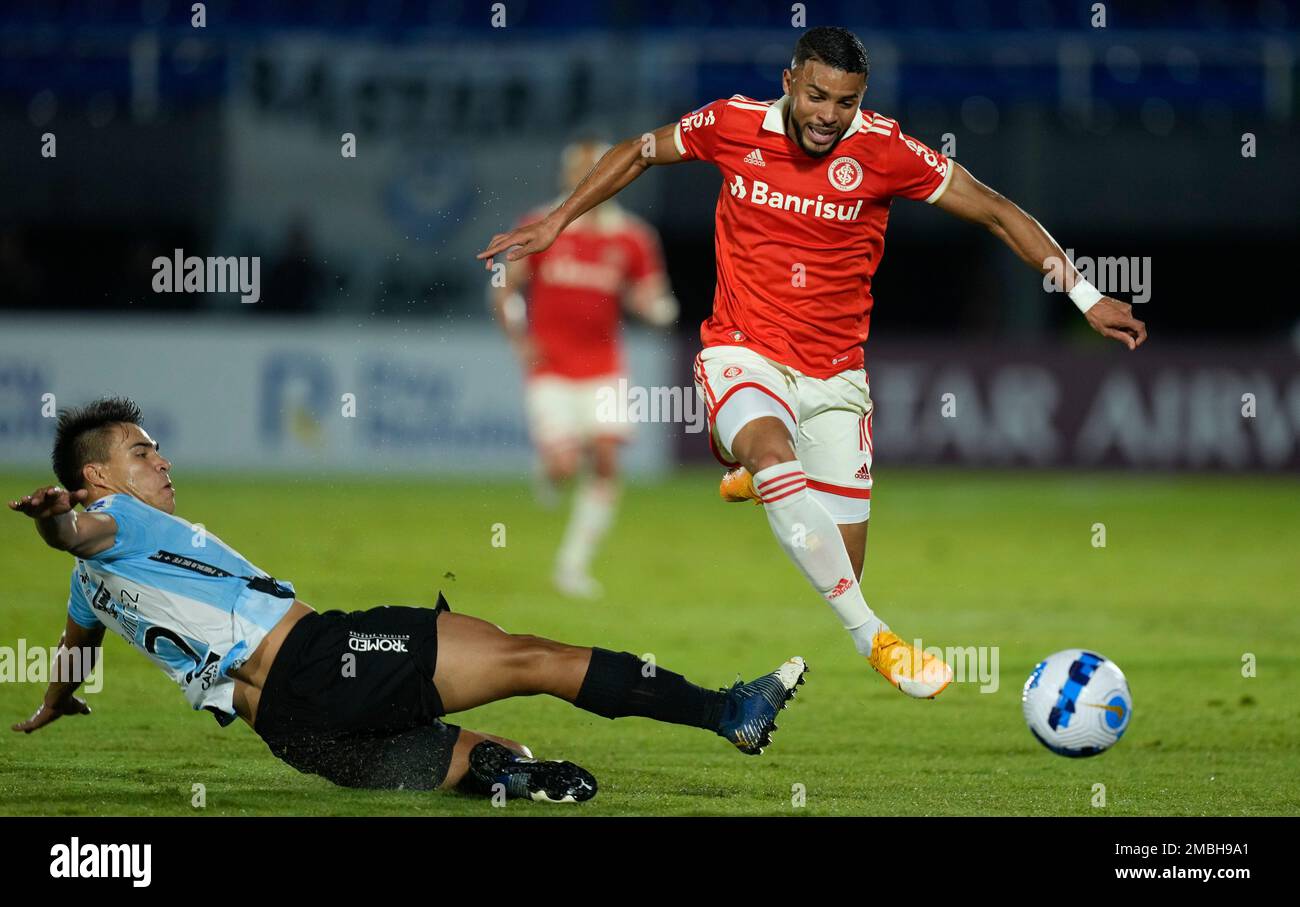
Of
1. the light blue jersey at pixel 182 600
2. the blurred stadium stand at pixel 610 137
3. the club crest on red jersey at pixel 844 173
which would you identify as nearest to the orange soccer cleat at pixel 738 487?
the club crest on red jersey at pixel 844 173

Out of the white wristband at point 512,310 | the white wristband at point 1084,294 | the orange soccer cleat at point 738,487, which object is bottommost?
the orange soccer cleat at point 738,487

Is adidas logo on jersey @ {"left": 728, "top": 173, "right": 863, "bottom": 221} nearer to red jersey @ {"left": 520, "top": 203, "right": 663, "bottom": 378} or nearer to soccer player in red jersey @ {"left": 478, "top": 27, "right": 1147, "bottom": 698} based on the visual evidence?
soccer player in red jersey @ {"left": 478, "top": 27, "right": 1147, "bottom": 698}

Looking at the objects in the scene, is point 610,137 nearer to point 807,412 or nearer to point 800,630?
point 800,630

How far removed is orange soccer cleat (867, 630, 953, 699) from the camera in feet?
19.3

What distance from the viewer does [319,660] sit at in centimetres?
546

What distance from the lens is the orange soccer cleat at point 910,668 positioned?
588 cm

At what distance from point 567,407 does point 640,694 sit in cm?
689

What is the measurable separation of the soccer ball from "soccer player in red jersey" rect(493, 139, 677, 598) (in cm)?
568

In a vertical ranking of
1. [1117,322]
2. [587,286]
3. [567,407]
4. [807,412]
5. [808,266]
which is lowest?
[807,412]

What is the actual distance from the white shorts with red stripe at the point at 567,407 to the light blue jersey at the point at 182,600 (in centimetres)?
678

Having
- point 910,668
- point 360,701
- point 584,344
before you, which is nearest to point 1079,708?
point 910,668

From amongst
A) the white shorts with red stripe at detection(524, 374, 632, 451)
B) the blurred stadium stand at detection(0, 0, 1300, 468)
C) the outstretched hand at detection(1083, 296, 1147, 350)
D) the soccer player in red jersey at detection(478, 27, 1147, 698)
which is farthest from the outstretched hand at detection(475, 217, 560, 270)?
the blurred stadium stand at detection(0, 0, 1300, 468)

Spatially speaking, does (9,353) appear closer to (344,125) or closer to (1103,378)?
(344,125)

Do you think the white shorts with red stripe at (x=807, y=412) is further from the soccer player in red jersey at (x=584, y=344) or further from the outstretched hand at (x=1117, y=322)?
the soccer player in red jersey at (x=584, y=344)
